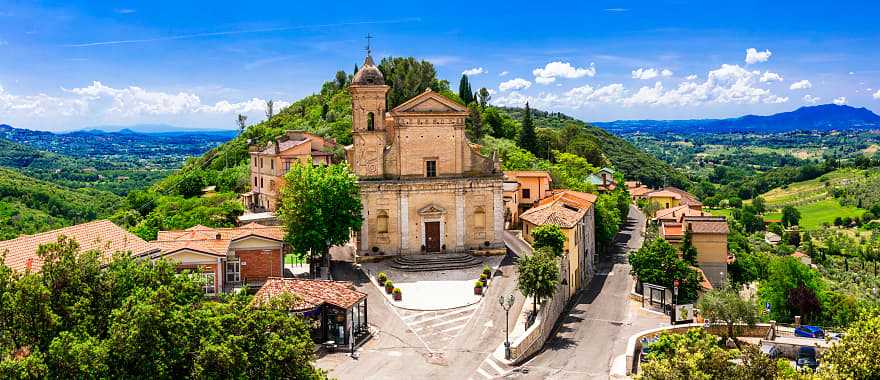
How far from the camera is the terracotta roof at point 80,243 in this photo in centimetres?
2956

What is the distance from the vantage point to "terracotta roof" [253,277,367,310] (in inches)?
1221

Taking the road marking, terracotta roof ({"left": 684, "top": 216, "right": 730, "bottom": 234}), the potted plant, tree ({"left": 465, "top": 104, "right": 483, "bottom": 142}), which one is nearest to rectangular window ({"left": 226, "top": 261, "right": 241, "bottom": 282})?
the potted plant

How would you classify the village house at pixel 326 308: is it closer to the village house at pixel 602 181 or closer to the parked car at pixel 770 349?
the parked car at pixel 770 349

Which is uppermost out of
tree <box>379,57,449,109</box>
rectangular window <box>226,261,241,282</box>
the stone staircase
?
tree <box>379,57,449,109</box>

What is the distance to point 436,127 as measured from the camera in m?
47.1

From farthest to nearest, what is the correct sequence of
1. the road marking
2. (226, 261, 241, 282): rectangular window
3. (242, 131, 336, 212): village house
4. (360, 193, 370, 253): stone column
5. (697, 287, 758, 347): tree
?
(242, 131, 336, 212): village house < (360, 193, 370, 253): stone column < (226, 261, 241, 282): rectangular window < (697, 287, 758, 347): tree < the road marking

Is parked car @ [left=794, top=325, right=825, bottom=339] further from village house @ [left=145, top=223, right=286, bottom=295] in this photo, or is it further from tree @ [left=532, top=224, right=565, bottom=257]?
village house @ [left=145, top=223, right=286, bottom=295]

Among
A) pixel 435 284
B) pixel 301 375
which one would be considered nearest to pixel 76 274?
pixel 301 375

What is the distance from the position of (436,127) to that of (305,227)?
1122 centimetres

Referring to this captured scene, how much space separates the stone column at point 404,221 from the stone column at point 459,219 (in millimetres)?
3303

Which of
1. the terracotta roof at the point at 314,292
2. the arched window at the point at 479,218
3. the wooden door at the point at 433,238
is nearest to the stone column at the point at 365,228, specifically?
the wooden door at the point at 433,238

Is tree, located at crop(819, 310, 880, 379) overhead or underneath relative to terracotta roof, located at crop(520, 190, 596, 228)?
underneath

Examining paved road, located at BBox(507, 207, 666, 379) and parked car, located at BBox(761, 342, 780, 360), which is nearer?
paved road, located at BBox(507, 207, 666, 379)

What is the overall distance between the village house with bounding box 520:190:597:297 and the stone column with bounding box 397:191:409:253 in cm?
812
